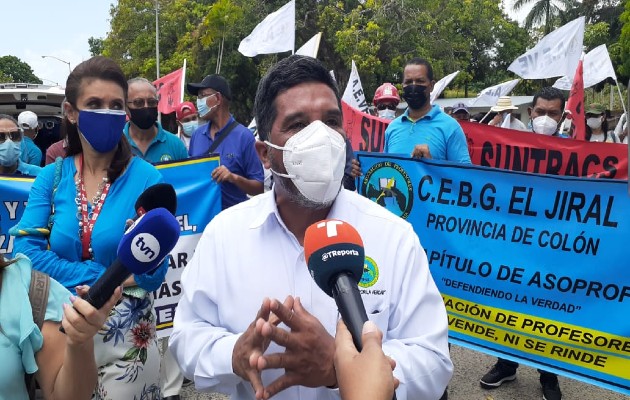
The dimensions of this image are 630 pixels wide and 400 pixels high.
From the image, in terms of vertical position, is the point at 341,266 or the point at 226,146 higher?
the point at 341,266

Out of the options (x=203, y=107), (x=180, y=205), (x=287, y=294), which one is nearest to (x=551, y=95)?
(x=203, y=107)

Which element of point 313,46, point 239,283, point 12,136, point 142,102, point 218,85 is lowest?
point 12,136

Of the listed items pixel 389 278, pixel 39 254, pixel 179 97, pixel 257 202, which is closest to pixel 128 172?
pixel 39 254

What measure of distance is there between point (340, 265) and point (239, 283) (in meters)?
A: 0.52

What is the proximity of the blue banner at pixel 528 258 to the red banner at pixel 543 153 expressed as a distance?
1056 millimetres

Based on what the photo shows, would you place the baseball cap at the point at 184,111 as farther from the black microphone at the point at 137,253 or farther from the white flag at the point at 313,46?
the black microphone at the point at 137,253

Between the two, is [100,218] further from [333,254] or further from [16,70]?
[16,70]

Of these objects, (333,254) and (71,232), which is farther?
(71,232)

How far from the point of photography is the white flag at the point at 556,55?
402 inches

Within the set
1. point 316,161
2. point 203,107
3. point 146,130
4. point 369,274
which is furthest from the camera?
point 203,107

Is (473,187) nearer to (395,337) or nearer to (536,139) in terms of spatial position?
(536,139)

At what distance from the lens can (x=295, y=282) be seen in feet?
5.73

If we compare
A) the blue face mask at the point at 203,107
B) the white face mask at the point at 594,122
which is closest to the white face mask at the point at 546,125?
the blue face mask at the point at 203,107

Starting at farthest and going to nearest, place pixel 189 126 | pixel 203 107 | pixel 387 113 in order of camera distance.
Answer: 1. pixel 189 126
2. pixel 387 113
3. pixel 203 107
